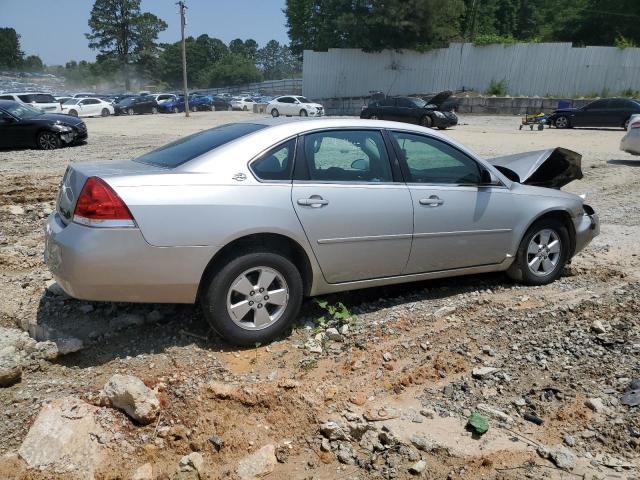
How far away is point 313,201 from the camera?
4047 millimetres

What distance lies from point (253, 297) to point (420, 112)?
23.6 meters

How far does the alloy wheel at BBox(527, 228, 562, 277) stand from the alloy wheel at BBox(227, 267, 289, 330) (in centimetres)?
245

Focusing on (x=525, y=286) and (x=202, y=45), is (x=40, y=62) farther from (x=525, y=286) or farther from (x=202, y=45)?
(x=525, y=286)

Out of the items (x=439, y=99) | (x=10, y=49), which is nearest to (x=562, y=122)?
(x=439, y=99)

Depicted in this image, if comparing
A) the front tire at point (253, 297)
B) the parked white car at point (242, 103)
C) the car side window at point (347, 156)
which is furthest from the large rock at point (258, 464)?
the parked white car at point (242, 103)

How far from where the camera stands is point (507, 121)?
32156mm

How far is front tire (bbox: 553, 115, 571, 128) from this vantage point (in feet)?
88.3

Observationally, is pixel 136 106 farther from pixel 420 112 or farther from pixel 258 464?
pixel 258 464

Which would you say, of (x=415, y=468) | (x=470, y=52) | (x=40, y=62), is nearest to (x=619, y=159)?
(x=415, y=468)

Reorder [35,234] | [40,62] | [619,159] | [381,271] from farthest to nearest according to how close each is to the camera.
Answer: [40,62] → [619,159] → [35,234] → [381,271]

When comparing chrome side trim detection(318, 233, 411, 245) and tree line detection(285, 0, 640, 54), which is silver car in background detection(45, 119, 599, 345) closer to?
chrome side trim detection(318, 233, 411, 245)

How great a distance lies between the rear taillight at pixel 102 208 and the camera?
354cm

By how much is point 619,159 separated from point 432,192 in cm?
1184

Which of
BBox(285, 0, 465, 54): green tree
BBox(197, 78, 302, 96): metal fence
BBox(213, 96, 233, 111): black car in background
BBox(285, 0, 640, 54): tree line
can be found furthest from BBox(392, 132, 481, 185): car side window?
BBox(197, 78, 302, 96): metal fence
